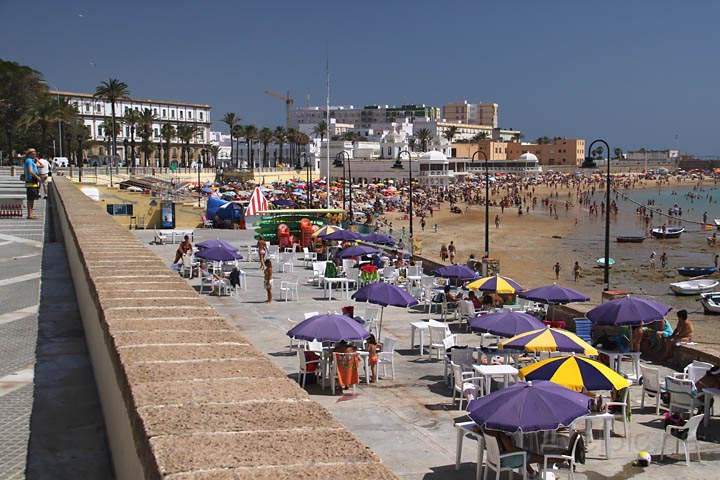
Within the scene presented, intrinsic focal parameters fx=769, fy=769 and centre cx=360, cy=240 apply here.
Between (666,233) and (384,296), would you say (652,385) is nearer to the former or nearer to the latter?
(384,296)

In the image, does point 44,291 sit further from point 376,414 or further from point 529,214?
point 529,214

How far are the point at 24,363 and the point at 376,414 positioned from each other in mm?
4407

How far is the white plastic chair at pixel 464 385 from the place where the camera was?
34.8ft

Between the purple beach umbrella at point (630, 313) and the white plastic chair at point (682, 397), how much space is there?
2906 millimetres

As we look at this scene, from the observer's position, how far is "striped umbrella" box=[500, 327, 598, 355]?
1094cm

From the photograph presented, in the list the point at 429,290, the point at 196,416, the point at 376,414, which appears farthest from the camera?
the point at 429,290

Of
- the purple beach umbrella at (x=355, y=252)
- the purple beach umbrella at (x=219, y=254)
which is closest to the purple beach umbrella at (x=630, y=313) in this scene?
the purple beach umbrella at (x=219, y=254)

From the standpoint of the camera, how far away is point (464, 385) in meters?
10.7

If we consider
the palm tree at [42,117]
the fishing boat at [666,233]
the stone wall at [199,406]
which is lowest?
the fishing boat at [666,233]

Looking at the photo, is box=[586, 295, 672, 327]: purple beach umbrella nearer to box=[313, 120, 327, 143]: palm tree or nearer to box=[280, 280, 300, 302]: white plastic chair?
box=[280, 280, 300, 302]: white plastic chair

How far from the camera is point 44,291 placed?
13.3 metres

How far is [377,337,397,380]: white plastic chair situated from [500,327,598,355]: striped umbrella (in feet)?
6.31

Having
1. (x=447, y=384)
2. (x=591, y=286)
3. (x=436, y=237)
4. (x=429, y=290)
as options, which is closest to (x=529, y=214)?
(x=436, y=237)

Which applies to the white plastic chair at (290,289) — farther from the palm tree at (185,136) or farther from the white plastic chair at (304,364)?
the palm tree at (185,136)
